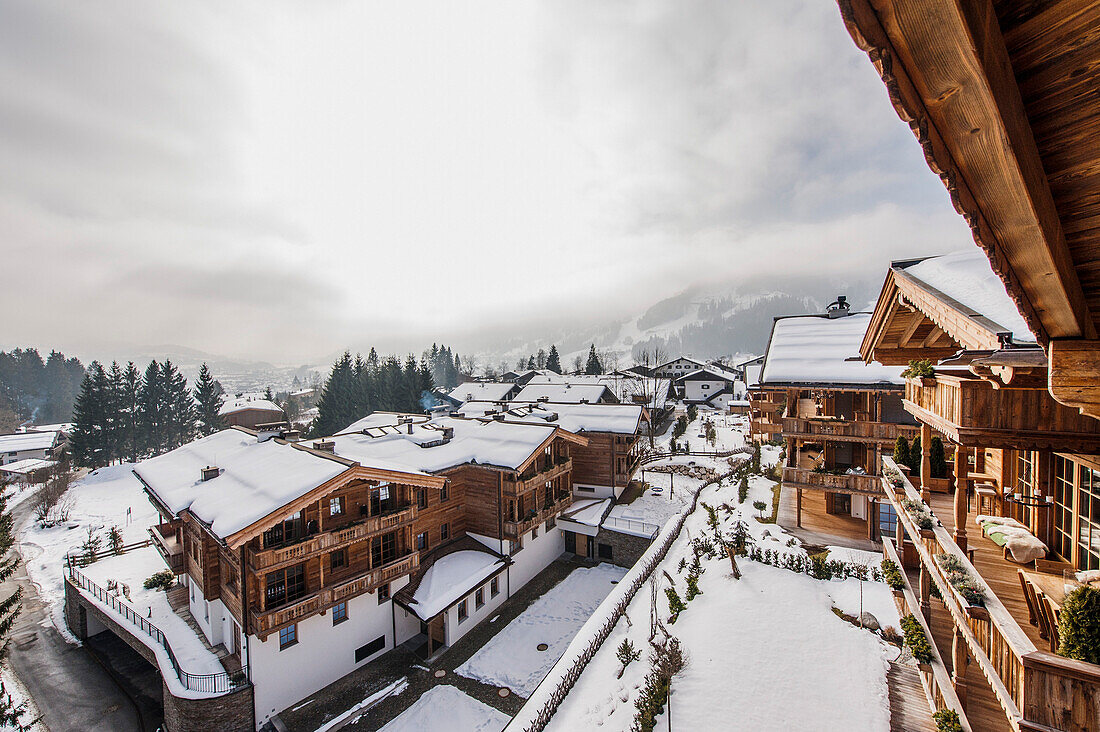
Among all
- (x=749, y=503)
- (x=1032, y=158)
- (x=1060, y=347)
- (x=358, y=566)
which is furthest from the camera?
(x=749, y=503)

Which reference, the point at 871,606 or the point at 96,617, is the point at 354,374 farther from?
the point at 871,606

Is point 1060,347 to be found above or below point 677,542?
above

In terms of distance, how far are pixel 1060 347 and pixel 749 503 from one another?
80.7ft

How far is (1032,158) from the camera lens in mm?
2447

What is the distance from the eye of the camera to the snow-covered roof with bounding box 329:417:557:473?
23.6 meters

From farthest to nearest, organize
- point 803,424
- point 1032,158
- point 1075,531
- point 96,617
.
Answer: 1. point 96,617
2. point 803,424
3. point 1075,531
4. point 1032,158

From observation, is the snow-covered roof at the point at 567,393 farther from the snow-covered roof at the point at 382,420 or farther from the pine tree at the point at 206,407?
the pine tree at the point at 206,407

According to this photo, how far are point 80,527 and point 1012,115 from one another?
179ft

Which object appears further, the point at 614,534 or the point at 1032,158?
the point at 614,534

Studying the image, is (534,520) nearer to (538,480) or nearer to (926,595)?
(538,480)

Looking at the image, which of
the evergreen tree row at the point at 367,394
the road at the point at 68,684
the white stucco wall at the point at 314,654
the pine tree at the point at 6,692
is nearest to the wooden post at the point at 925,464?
the white stucco wall at the point at 314,654

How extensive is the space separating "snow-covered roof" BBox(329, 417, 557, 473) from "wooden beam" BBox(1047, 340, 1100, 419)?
20939 millimetres

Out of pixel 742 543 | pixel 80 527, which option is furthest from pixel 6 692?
pixel 742 543

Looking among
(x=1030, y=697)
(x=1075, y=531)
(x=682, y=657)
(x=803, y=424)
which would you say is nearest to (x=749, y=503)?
(x=803, y=424)
